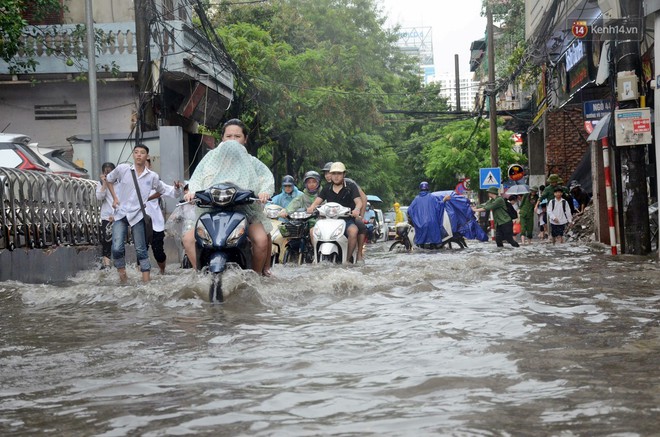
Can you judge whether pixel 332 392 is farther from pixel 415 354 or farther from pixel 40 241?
pixel 40 241

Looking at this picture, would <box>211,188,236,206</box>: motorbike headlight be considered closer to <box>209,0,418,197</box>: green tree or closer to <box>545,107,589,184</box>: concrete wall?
<box>209,0,418,197</box>: green tree

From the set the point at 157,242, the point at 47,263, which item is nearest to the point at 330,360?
the point at 157,242

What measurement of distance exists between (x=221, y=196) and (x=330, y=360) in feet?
10.8

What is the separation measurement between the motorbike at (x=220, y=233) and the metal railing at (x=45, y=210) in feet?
13.0

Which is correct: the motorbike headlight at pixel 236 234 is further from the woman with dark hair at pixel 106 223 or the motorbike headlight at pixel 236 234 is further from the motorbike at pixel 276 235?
the motorbike at pixel 276 235

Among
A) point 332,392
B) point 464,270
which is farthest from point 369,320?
point 464,270

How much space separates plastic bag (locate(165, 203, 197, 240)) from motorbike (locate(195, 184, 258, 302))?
10.6 ft

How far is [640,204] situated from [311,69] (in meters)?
22.7

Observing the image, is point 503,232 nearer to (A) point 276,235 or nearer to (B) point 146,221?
(A) point 276,235

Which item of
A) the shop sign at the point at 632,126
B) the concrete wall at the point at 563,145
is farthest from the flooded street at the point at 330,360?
the concrete wall at the point at 563,145

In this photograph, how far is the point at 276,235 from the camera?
14320 millimetres

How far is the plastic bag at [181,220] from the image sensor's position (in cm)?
1167

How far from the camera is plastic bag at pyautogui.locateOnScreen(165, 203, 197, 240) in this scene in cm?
1167

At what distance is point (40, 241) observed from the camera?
498 inches
